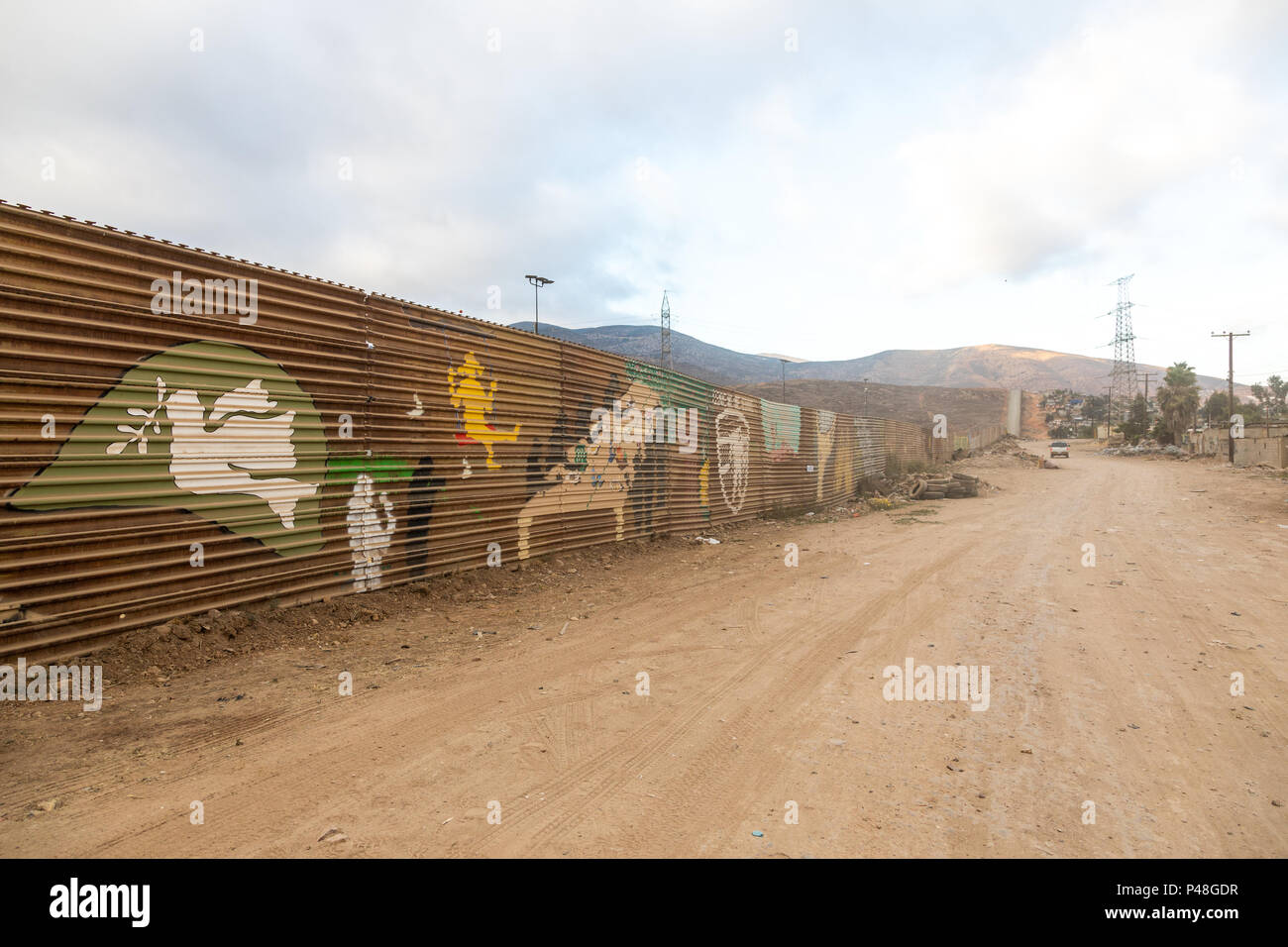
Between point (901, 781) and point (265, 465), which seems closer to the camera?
point (901, 781)

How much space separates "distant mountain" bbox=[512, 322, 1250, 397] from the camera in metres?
138

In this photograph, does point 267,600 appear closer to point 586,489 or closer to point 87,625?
point 87,625

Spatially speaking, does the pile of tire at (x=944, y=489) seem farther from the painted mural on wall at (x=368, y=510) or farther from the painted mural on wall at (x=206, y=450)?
the painted mural on wall at (x=206, y=450)

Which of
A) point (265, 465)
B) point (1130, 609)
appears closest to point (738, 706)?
point (265, 465)

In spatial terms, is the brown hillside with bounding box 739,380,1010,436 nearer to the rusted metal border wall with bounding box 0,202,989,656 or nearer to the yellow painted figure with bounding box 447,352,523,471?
the rusted metal border wall with bounding box 0,202,989,656

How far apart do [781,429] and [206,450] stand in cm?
1188

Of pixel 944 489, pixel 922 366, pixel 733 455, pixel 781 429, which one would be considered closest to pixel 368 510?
pixel 733 455

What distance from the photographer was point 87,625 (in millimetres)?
4098

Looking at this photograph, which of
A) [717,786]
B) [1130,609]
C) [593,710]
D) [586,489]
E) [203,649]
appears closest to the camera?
[717,786]

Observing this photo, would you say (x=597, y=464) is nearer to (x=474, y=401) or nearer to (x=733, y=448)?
(x=474, y=401)

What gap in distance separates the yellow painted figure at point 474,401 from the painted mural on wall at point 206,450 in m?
1.62

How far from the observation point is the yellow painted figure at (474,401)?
685 cm
